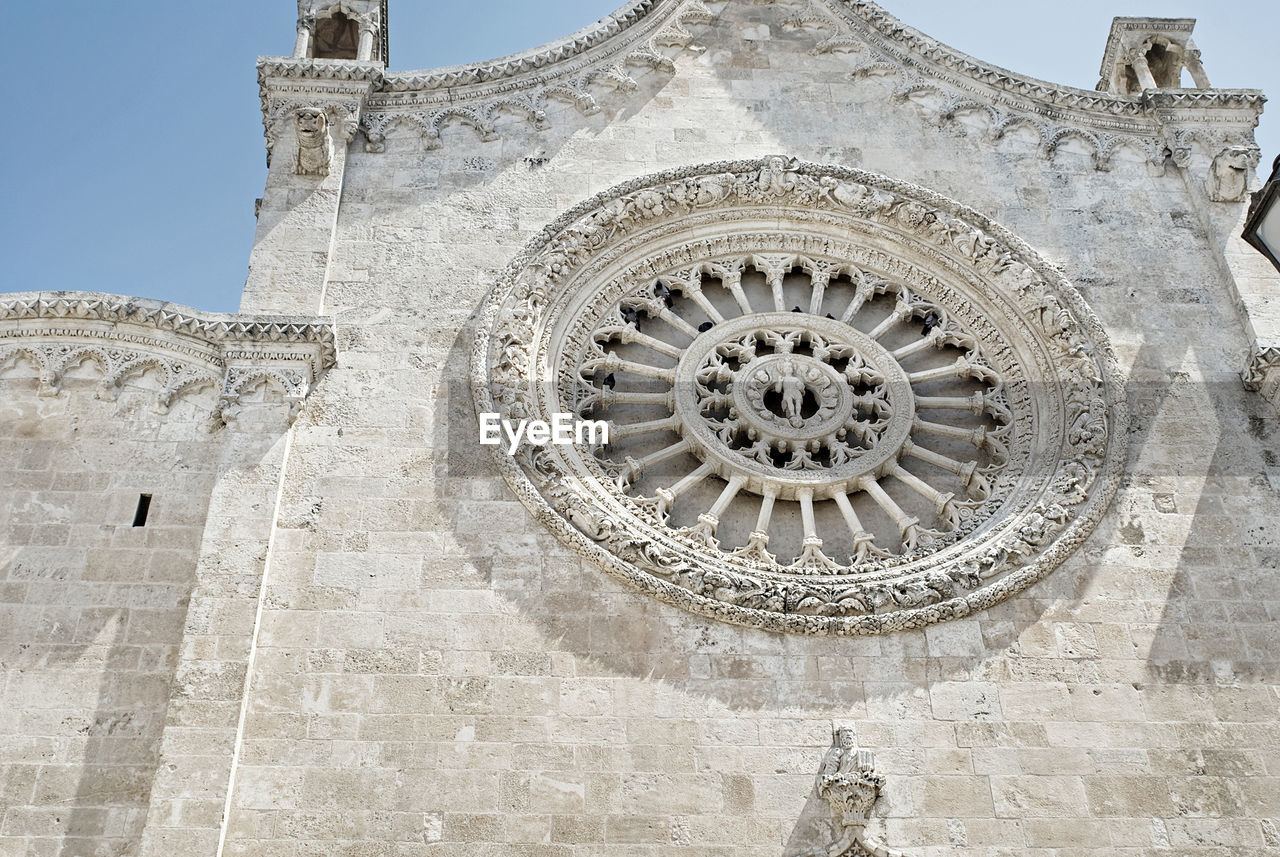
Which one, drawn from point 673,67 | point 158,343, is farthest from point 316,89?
point 673,67

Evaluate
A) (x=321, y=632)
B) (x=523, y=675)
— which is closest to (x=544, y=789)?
(x=523, y=675)

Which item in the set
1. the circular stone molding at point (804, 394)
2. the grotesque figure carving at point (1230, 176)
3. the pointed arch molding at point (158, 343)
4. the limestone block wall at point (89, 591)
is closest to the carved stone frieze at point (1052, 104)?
the grotesque figure carving at point (1230, 176)

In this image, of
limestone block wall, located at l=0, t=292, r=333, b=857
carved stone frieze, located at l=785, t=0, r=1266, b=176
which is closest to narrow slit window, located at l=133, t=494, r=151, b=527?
limestone block wall, located at l=0, t=292, r=333, b=857

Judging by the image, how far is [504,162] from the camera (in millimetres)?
11344

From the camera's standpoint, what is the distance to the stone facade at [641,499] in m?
8.02

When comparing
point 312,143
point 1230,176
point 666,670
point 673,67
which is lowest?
point 666,670

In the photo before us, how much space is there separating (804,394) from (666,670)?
2804 millimetres

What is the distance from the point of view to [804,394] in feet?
33.9

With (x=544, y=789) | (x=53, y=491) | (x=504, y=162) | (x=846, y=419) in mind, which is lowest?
(x=544, y=789)

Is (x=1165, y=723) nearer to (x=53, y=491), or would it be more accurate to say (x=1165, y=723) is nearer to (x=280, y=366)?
(x=280, y=366)

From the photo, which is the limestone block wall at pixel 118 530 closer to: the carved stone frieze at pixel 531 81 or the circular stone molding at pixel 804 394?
the circular stone molding at pixel 804 394

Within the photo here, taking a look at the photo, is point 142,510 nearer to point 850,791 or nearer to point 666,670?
point 666,670

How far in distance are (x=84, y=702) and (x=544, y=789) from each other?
2920 mm

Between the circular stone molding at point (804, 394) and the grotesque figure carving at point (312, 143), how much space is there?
1925 millimetres
